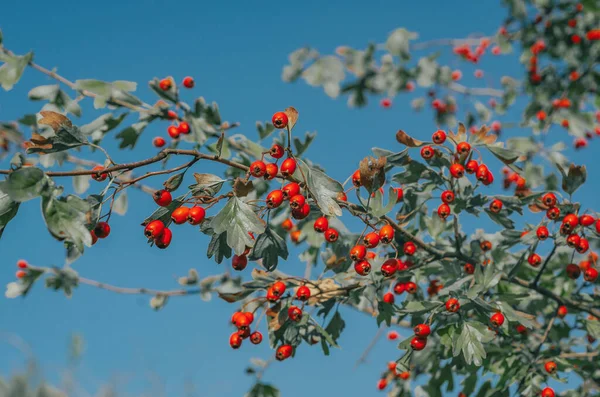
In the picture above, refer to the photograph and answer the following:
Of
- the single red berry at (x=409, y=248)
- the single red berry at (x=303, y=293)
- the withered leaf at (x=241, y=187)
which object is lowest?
the withered leaf at (x=241, y=187)

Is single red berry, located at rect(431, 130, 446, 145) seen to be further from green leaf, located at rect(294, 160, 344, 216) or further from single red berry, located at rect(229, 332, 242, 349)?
single red berry, located at rect(229, 332, 242, 349)

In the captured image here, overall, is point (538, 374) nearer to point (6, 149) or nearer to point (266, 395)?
point (266, 395)

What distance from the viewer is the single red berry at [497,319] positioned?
2869 mm

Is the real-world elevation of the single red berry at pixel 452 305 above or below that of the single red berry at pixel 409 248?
below

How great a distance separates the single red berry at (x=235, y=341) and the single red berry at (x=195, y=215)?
87cm

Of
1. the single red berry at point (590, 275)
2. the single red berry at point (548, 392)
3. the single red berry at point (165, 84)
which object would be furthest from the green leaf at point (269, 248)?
the single red berry at point (165, 84)

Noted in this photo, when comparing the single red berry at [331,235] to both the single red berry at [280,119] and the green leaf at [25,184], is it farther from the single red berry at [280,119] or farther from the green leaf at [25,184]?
the green leaf at [25,184]

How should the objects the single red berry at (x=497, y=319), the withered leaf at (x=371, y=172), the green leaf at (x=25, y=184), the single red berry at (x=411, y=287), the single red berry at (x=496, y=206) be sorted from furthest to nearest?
the single red berry at (x=411, y=287) < the single red berry at (x=496, y=206) < the single red berry at (x=497, y=319) < the withered leaf at (x=371, y=172) < the green leaf at (x=25, y=184)

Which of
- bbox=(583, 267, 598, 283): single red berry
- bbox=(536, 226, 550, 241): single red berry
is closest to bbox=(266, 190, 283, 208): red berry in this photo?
bbox=(536, 226, 550, 241): single red berry

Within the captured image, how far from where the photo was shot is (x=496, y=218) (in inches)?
131

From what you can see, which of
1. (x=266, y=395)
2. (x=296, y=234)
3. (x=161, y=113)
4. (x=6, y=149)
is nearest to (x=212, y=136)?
(x=161, y=113)

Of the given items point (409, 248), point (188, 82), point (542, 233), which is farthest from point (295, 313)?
point (188, 82)

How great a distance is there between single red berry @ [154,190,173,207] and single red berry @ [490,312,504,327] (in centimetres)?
157

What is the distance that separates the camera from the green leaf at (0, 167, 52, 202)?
1995 mm
